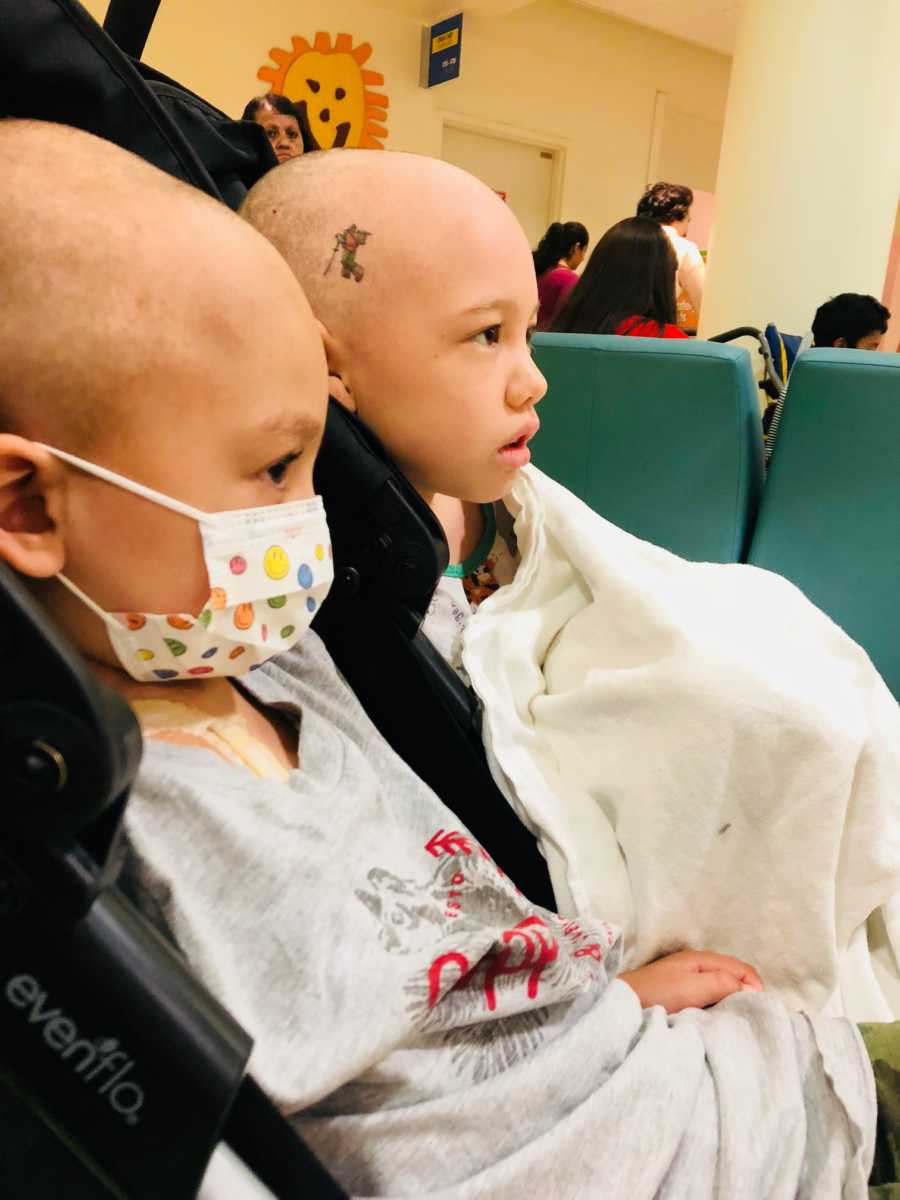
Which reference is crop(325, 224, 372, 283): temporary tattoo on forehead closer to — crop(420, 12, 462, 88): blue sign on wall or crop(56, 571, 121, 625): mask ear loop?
crop(56, 571, 121, 625): mask ear loop

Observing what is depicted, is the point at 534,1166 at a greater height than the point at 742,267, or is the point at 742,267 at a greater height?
the point at 742,267

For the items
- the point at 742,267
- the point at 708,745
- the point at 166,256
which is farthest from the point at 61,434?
the point at 742,267

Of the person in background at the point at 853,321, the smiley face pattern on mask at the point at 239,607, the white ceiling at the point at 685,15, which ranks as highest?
the white ceiling at the point at 685,15

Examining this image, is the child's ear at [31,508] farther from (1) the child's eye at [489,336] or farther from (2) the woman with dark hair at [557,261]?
(2) the woman with dark hair at [557,261]

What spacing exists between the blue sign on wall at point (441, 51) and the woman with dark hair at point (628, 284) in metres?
2.83

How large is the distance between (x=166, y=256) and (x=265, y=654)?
0.79ft

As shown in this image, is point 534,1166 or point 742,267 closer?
point 534,1166

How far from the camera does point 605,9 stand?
5371 mm

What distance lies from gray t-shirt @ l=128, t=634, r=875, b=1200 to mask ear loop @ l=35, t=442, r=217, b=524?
14 centimetres

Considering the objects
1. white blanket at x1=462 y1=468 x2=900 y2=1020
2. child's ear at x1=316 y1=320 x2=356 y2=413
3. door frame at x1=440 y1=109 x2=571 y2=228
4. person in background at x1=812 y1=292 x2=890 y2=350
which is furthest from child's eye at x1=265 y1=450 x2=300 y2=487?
door frame at x1=440 y1=109 x2=571 y2=228

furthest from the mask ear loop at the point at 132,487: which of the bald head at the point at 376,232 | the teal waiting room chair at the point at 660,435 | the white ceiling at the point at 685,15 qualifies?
the white ceiling at the point at 685,15

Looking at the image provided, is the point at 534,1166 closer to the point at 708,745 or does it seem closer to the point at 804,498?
the point at 708,745

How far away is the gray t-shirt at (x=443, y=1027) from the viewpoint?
1.47ft

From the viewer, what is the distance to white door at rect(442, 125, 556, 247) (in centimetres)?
543
